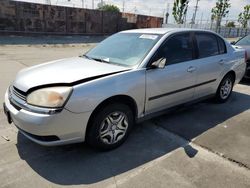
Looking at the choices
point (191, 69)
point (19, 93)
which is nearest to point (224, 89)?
point (191, 69)

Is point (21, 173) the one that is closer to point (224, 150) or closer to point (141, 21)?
point (224, 150)

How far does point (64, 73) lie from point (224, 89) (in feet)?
11.8

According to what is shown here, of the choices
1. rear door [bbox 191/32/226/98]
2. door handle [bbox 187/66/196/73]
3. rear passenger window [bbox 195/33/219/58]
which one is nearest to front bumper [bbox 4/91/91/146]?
door handle [bbox 187/66/196/73]

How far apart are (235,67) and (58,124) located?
4164 millimetres

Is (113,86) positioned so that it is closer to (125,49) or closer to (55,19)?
(125,49)

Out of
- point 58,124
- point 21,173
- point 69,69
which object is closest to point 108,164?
point 58,124

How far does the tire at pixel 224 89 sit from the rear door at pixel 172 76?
1133 mm

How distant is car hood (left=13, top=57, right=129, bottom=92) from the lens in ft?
10.0

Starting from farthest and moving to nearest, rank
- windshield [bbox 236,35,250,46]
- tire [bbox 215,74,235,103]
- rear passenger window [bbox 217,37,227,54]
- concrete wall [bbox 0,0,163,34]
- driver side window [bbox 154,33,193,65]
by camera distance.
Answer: concrete wall [bbox 0,0,163,34] < windshield [bbox 236,35,250,46] < tire [bbox 215,74,235,103] < rear passenger window [bbox 217,37,227,54] < driver side window [bbox 154,33,193,65]

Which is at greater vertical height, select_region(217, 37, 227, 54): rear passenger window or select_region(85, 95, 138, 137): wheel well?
select_region(217, 37, 227, 54): rear passenger window

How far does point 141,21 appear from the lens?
114ft

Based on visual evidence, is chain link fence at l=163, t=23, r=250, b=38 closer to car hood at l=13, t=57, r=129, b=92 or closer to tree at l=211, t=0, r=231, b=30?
tree at l=211, t=0, r=231, b=30

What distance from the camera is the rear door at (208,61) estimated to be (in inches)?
178

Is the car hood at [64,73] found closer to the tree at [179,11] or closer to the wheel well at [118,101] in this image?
the wheel well at [118,101]
